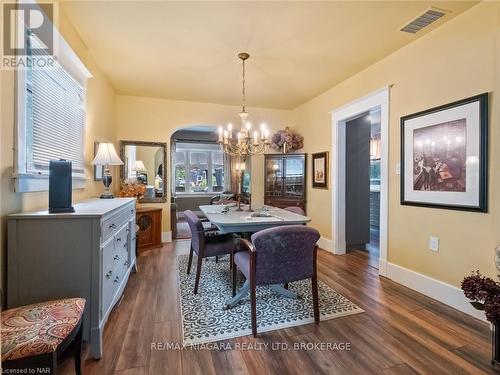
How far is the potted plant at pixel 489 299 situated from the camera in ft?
5.10

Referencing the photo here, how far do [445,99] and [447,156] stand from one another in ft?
1.82

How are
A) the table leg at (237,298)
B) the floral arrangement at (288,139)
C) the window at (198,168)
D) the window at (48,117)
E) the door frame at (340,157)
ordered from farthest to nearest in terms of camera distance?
the window at (198,168)
the floral arrangement at (288,139)
the door frame at (340,157)
the table leg at (237,298)
the window at (48,117)

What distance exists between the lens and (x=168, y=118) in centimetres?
467

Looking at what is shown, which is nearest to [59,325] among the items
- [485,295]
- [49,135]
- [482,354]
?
[49,135]

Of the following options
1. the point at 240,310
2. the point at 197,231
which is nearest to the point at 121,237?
the point at 197,231

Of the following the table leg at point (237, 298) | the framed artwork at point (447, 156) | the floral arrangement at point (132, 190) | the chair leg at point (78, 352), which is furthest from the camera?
the floral arrangement at point (132, 190)

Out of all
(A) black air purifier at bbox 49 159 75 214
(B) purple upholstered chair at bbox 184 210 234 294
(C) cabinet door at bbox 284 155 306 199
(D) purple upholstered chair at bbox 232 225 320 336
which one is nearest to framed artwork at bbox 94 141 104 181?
(B) purple upholstered chair at bbox 184 210 234 294

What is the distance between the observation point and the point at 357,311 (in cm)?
227

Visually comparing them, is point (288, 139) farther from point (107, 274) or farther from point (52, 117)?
point (107, 274)

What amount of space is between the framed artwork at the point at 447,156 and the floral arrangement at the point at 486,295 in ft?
2.54

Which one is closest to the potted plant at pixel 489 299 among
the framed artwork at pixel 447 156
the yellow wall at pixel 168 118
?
the framed artwork at pixel 447 156

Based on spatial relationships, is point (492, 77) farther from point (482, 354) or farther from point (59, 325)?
point (59, 325)

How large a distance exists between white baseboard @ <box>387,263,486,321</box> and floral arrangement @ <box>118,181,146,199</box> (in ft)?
12.7

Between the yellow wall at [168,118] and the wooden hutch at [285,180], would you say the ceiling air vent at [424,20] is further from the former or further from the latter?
the yellow wall at [168,118]
